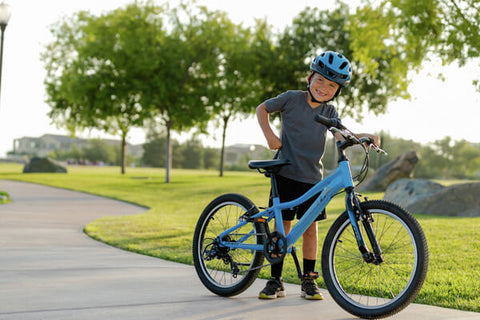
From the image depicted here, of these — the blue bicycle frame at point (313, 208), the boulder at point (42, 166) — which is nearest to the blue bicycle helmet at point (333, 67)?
the blue bicycle frame at point (313, 208)

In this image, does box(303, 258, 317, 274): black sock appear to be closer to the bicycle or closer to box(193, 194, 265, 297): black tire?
the bicycle

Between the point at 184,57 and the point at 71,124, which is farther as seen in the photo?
the point at 71,124

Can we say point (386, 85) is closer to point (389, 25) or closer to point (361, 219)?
point (389, 25)

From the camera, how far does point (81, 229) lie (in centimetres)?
986

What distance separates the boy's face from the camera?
4344 mm

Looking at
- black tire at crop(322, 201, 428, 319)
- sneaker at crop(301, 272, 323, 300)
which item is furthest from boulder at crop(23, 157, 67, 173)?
black tire at crop(322, 201, 428, 319)

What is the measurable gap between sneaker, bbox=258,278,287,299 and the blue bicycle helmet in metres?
1.68

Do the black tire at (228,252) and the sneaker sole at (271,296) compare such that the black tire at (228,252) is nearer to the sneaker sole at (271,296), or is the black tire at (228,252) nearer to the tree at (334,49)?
the sneaker sole at (271,296)

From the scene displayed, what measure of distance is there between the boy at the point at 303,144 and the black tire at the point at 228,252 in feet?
0.68

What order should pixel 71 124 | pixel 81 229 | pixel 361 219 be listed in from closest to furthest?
pixel 361 219, pixel 81 229, pixel 71 124

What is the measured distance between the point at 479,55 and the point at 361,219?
15.6 metres

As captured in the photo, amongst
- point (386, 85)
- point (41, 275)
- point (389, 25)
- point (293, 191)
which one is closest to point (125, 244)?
point (41, 275)

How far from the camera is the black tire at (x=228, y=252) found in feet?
14.5

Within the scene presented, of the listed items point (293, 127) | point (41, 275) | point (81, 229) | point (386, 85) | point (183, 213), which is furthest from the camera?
point (386, 85)
